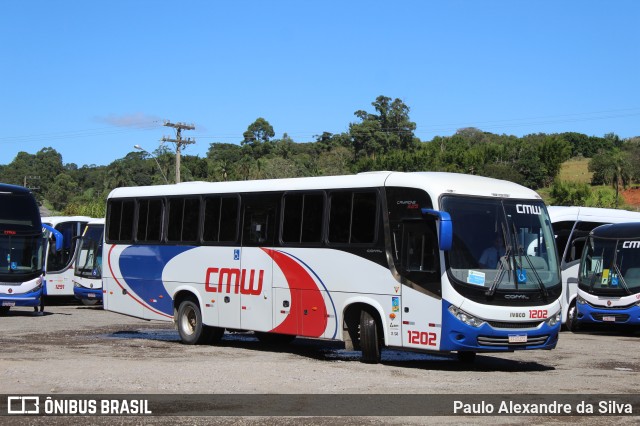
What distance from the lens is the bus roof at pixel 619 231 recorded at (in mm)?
24641

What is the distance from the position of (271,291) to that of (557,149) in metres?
109

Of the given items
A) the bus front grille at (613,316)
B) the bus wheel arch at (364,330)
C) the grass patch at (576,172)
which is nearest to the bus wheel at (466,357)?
the bus wheel arch at (364,330)

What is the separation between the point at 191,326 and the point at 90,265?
16702 mm

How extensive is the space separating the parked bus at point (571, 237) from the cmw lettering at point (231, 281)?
10.8m

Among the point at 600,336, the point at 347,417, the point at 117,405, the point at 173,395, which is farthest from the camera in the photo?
the point at 600,336

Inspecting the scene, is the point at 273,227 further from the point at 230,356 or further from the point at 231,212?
the point at 230,356

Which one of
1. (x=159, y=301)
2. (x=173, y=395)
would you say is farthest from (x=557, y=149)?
(x=173, y=395)

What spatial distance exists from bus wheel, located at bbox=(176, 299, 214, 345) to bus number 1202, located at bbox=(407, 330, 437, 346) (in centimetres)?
565

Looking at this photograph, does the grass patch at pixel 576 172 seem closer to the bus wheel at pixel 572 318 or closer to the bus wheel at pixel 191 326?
the bus wheel at pixel 572 318

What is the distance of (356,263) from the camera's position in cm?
1597

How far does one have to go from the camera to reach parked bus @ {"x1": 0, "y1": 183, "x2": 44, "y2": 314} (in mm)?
28391

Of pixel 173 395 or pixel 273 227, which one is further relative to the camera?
pixel 273 227

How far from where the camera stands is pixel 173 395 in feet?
38.0

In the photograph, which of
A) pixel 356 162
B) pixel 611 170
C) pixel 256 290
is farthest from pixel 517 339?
pixel 356 162
